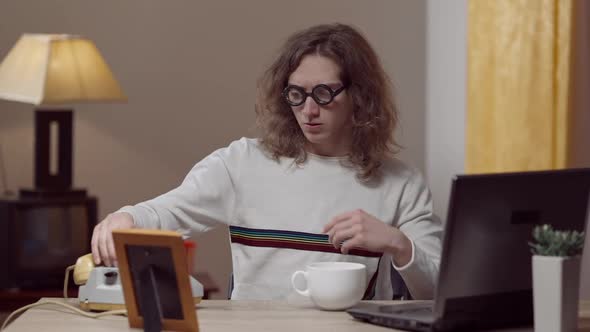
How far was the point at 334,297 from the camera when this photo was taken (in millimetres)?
1846

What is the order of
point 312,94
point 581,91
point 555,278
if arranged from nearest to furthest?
point 555,278
point 312,94
point 581,91

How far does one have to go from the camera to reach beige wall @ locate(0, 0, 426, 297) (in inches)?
166

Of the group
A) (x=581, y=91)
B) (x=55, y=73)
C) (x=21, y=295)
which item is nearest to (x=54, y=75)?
(x=55, y=73)

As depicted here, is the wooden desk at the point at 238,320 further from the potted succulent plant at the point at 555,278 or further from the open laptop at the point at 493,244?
the potted succulent plant at the point at 555,278

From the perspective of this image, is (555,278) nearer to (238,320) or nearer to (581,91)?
(238,320)

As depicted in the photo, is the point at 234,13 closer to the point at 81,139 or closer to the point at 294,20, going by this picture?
the point at 294,20

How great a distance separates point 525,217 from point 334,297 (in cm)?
39

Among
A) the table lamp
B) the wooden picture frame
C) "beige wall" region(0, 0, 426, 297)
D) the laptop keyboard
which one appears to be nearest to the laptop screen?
the laptop keyboard

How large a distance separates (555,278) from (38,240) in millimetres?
2681

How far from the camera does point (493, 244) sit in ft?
5.42

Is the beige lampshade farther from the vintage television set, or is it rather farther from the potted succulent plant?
the potted succulent plant

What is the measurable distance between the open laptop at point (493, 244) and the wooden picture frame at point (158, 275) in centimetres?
34

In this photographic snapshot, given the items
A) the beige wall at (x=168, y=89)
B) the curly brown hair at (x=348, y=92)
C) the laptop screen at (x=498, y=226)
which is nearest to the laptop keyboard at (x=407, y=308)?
the laptop screen at (x=498, y=226)

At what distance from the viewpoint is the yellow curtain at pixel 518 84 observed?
268 centimetres
